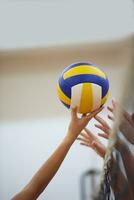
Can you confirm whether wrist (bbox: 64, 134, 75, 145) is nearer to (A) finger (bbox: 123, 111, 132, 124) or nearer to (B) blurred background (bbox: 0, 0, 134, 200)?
(A) finger (bbox: 123, 111, 132, 124)

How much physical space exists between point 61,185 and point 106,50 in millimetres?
995

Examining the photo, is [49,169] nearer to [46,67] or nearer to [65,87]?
[65,87]

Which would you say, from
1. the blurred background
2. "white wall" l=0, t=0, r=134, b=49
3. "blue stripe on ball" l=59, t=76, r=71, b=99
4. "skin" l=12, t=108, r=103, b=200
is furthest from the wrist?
"white wall" l=0, t=0, r=134, b=49

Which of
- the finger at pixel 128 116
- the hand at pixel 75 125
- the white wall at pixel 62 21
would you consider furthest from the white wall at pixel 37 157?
the finger at pixel 128 116

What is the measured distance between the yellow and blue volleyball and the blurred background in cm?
141

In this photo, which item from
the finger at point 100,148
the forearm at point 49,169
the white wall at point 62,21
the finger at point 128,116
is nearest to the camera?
the finger at point 128,116

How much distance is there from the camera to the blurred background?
2.61 m

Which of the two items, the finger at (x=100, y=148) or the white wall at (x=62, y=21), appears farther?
the white wall at (x=62, y=21)

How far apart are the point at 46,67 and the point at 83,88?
6.31 feet

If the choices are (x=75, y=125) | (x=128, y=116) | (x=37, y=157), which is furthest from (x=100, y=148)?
(x=37, y=157)

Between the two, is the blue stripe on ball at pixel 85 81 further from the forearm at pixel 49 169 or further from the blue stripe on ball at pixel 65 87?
the forearm at pixel 49 169

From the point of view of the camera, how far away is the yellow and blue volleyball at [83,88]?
107 centimetres

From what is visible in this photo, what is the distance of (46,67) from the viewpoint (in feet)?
9.83

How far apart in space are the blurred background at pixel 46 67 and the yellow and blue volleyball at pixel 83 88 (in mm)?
1411
